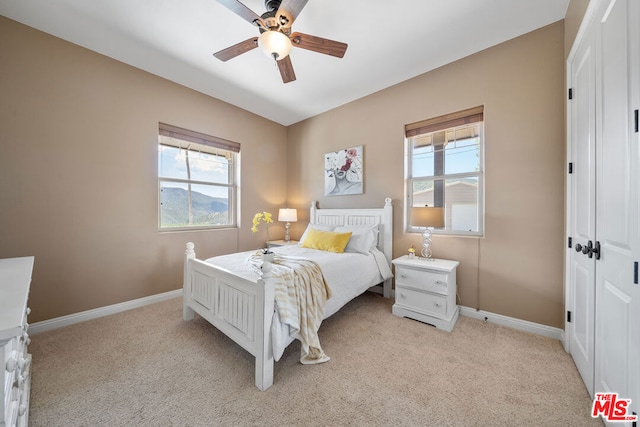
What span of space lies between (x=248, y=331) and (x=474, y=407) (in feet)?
5.02

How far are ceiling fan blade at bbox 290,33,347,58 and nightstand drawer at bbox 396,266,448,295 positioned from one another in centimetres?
221

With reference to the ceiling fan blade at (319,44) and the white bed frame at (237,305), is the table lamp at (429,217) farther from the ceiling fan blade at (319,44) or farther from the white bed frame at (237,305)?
the ceiling fan blade at (319,44)

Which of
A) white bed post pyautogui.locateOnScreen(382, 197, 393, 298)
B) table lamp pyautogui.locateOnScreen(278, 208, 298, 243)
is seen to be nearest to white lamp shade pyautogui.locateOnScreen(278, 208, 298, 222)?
table lamp pyautogui.locateOnScreen(278, 208, 298, 243)

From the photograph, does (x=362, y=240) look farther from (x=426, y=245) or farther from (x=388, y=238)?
(x=426, y=245)

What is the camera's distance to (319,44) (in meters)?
1.95

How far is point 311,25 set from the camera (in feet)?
7.29

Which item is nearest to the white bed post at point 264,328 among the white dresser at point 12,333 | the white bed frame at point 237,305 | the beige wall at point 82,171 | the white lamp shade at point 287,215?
the white bed frame at point 237,305

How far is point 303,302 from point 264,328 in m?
0.37

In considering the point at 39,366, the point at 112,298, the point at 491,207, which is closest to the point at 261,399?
the point at 39,366

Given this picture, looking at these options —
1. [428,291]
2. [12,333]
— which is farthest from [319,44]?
[428,291]

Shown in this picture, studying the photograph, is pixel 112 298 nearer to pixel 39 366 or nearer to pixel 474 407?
pixel 39 366

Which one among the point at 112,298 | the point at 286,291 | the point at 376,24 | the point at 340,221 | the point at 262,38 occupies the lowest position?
the point at 112,298

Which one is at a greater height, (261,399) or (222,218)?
(222,218)

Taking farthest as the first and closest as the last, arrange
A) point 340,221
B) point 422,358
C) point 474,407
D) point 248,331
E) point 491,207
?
point 340,221
point 491,207
point 422,358
point 248,331
point 474,407
